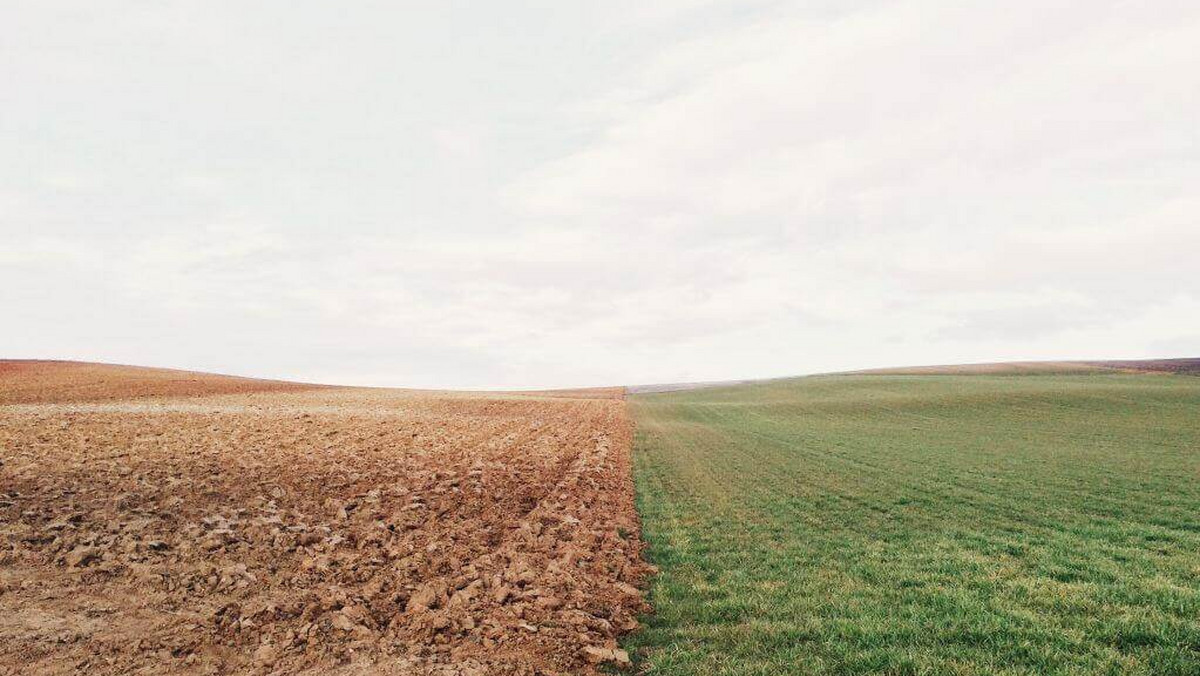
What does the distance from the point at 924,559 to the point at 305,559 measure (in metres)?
11.2

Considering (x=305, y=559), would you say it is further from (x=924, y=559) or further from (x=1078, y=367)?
(x=1078, y=367)

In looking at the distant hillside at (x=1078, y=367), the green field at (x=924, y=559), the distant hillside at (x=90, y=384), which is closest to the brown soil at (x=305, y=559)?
the green field at (x=924, y=559)

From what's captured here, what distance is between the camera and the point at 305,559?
1095 centimetres

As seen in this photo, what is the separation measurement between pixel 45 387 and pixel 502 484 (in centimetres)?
5654

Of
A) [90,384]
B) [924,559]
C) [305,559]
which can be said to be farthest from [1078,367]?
[90,384]

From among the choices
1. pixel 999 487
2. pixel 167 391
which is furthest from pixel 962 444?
pixel 167 391

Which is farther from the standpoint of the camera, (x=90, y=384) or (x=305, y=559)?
(x=90, y=384)

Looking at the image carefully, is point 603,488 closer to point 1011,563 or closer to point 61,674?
point 1011,563

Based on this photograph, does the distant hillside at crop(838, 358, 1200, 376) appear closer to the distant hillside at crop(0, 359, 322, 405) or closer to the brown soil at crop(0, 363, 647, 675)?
the brown soil at crop(0, 363, 647, 675)

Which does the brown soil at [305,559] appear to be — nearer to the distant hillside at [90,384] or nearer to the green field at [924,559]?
the green field at [924,559]

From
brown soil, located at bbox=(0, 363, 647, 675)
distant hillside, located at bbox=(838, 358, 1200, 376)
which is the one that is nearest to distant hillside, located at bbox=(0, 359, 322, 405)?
brown soil, located at bbox=(0, 363, 647, 675)

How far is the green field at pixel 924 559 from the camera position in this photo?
706 centimetres

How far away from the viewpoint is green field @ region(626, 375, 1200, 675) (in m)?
7.06

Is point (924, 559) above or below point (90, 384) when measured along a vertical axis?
below
